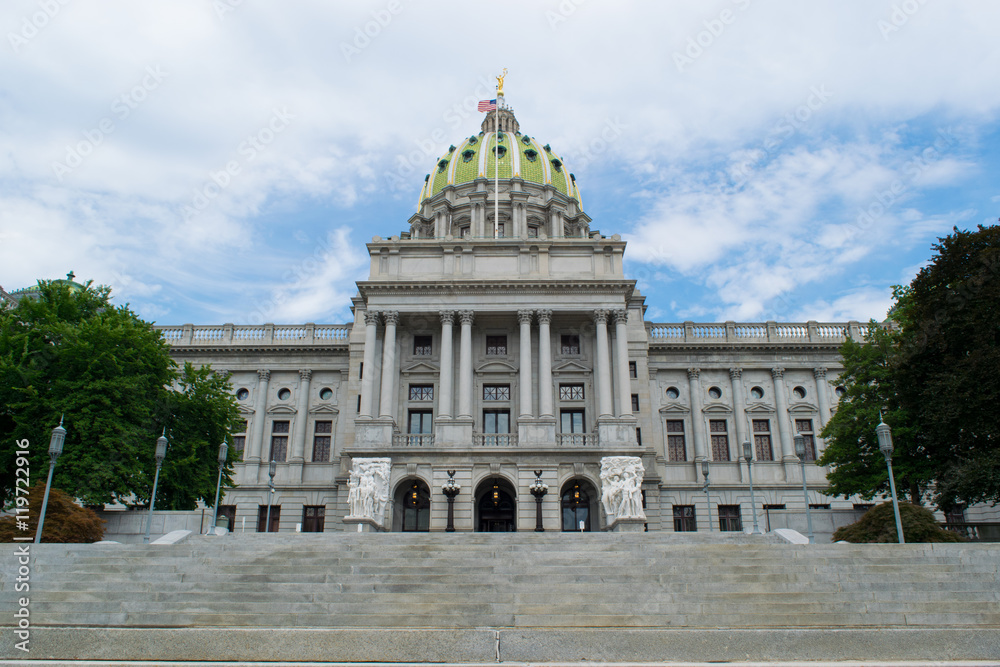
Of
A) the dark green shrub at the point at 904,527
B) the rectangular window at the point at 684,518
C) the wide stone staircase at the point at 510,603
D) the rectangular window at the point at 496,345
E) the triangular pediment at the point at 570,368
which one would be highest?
the rectangular window at the point at 496,345

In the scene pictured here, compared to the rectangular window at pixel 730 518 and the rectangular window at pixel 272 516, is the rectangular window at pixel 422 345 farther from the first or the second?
the rectangular window at pixel 730 518

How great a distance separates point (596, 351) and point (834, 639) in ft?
103

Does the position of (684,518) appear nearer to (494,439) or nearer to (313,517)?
(494,439)

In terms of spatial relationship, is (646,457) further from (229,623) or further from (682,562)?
(229,623)

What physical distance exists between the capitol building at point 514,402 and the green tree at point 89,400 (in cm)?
783

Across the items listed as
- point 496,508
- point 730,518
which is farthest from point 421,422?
point 730,518

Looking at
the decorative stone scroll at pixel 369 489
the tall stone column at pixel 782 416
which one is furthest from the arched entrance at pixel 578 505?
the tall stone column at pixel 782 416

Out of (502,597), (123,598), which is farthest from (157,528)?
(502,597)

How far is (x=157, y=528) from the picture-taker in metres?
27.3

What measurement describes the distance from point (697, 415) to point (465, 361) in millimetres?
17814

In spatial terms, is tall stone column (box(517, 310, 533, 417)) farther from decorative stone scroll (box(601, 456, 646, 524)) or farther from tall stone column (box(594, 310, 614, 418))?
decorative stone scroll (box(601, 456, 646, 524))

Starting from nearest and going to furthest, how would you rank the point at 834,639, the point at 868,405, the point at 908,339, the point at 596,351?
the point at 834,639 < the point at 908,339 < the point at 868,405 < the point at 596,351

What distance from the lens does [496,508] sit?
4209cm

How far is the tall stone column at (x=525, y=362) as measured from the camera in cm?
4103
